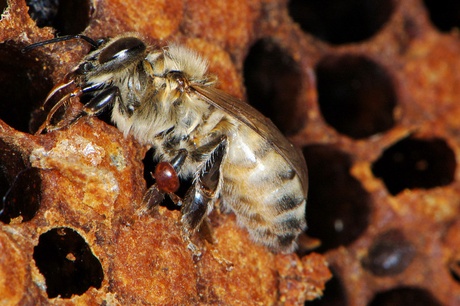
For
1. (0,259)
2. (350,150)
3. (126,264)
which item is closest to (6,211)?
(0,259)

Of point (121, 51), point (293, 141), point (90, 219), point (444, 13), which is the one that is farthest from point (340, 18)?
point (90, 219)

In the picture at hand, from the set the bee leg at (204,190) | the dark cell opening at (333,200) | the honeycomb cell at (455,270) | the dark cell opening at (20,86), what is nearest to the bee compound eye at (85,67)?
the dark cell opening at (20,86)

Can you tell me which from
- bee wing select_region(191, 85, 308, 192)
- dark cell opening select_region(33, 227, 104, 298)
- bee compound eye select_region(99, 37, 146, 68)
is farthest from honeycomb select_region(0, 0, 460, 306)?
bee wing select_region(191, 85, 308, 192)

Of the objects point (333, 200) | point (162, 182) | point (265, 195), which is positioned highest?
point (162, 182)

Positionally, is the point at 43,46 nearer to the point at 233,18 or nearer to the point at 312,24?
the point at 233,18

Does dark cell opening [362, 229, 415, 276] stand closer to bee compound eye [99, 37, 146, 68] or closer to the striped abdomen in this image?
the striped abdomen

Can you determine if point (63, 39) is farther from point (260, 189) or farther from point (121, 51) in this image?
point (260, 189)

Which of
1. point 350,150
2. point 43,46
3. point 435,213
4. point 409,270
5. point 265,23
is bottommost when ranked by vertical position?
point 409,270
